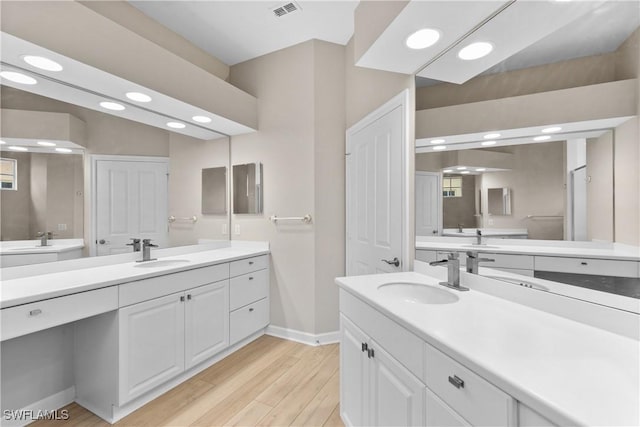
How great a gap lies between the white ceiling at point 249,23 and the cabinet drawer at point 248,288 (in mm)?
2266

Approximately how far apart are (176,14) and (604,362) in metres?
3.27

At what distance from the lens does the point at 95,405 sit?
1.80 m

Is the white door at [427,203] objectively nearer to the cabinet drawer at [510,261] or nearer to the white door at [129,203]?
the cabinet drawer at [510,261]

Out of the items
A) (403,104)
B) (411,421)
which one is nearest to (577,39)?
(403,104)

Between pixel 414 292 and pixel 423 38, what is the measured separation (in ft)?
4.43

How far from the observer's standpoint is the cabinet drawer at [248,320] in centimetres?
254

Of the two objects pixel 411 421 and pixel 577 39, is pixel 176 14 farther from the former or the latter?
pixel 411 421

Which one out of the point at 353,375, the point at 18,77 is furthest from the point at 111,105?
the point at 353,375

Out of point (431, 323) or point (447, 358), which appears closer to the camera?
point (447, 358)

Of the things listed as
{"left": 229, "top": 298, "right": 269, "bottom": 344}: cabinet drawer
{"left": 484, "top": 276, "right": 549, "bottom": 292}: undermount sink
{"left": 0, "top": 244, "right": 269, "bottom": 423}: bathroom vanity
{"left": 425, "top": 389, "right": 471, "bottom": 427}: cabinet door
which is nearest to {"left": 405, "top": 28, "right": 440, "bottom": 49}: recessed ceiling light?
{"left": 484, "top": 276, "right": 549, "bottom": 292}: undermount sink

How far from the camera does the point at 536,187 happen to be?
1253 mm

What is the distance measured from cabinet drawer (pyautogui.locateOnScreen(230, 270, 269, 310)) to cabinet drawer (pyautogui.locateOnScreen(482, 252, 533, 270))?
2.00 metres

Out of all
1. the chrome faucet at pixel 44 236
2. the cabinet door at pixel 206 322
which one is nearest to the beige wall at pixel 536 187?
the cabinet door at pixel 206 322

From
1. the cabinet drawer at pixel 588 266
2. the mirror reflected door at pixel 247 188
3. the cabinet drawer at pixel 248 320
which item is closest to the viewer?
the cabinet drawer at pixel 588 266
